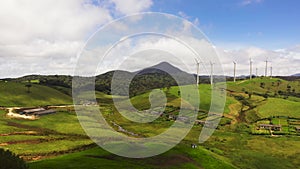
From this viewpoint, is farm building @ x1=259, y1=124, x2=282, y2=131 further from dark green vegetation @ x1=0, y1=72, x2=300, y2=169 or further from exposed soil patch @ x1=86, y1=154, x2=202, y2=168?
exposed soil patch @ x1=86, y1=154, x2=202, y2=168

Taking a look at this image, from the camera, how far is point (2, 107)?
543 ft

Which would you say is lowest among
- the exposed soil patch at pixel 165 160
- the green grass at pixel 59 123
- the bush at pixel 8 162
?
the green grass at pixel 59 123

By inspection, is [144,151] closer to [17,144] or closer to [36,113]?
[17,144]

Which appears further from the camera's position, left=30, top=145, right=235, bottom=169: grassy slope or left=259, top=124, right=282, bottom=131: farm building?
left=259, top=124, right=282, bottom=131: farm building

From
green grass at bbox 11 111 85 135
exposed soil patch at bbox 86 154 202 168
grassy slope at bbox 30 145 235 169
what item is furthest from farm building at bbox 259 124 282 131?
exposed soil patch at bbox 86 154 202 168

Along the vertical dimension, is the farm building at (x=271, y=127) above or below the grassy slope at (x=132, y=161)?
below

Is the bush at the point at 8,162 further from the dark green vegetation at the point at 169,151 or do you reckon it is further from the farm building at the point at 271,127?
the farm building at the point at 271,127

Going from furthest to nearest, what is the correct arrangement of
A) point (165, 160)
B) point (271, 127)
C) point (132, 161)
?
1. point (271, 127)
2. point (165, 160)
3. point (132, 161)

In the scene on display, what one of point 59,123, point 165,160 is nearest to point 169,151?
point 165,160

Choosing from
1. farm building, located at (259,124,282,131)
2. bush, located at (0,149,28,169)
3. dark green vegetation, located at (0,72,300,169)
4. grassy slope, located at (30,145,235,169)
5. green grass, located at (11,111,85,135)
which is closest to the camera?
bush, located at (0,149,28,169)

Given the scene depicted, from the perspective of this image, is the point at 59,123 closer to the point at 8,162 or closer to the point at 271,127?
the point at 8,162

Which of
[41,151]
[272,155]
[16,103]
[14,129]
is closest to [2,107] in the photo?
[16,103]

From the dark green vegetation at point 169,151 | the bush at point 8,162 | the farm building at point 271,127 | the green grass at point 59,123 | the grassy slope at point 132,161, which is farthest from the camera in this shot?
the farm building at point 271,127

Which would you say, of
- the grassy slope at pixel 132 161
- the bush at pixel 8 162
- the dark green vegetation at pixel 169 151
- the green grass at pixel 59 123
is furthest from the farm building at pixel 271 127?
the bush at pixel 8 162
